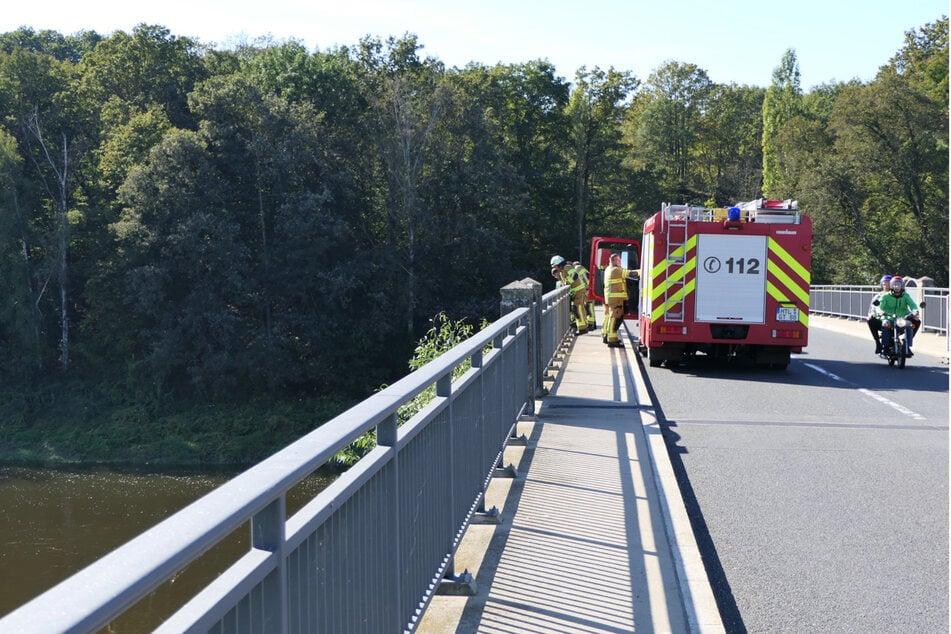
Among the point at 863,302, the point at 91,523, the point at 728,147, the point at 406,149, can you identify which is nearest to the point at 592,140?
the point at 406,149

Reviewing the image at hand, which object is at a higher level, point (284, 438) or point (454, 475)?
point (454, 475)

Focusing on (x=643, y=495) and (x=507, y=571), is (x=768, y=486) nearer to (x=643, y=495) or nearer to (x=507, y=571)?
(x=643, y=495)

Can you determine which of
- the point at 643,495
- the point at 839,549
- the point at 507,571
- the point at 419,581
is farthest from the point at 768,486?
the point at 419,581

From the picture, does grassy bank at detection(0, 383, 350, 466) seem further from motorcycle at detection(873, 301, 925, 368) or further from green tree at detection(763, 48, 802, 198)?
green tree at detection(763, 48, 802, 198)

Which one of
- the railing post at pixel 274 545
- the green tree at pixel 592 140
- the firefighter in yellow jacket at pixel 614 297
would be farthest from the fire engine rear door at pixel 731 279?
the green tree at pixel 592 140

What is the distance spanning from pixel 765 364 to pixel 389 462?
1497cm

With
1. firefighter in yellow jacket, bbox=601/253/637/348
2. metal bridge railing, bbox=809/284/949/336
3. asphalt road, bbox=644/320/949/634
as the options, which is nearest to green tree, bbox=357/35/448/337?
metal bridge railing, bbox=809/284/949/336

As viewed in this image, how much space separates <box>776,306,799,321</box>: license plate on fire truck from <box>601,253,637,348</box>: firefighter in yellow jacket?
3261 mm

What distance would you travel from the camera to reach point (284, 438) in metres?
46.5

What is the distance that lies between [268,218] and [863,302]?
29.3 m

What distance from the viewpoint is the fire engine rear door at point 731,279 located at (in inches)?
660

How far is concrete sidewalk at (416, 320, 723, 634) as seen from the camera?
4.88m

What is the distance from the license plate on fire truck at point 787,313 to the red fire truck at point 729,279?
2 cm

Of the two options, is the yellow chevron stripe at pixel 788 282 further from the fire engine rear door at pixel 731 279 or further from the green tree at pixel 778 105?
the green tree at pixel 778 105
